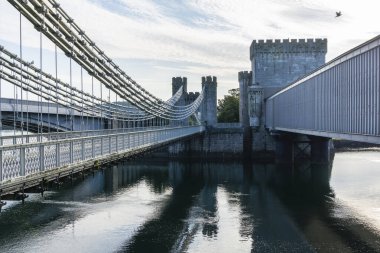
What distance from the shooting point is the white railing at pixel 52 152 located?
10.9 meters

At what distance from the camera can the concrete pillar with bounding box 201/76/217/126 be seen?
65.6 m

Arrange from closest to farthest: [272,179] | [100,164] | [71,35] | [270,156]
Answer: [100,164]
[71,35]
[272,179]
[270,156]

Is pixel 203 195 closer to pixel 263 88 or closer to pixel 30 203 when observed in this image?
pixel 30 203

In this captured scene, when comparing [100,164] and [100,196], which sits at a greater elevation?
[100,164]

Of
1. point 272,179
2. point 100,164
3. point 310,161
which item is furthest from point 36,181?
point 310,161

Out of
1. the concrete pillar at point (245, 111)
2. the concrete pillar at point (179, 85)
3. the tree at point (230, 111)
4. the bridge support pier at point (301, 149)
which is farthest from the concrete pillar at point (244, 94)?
the tree at point (230, 111)

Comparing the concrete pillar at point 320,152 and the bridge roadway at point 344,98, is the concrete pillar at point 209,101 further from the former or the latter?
the bridge roadway at point 344,98

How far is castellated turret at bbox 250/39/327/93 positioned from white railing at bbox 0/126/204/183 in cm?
4016

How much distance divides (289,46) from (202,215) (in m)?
41.7

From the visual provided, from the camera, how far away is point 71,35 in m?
19.5

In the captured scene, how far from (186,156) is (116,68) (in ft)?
103

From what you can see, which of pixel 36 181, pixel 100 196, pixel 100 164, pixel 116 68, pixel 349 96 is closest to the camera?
pixel 36 181

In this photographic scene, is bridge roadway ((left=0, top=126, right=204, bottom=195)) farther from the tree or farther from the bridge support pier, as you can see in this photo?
the tree

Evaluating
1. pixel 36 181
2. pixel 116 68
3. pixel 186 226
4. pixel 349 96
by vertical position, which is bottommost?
pixel 186 226
